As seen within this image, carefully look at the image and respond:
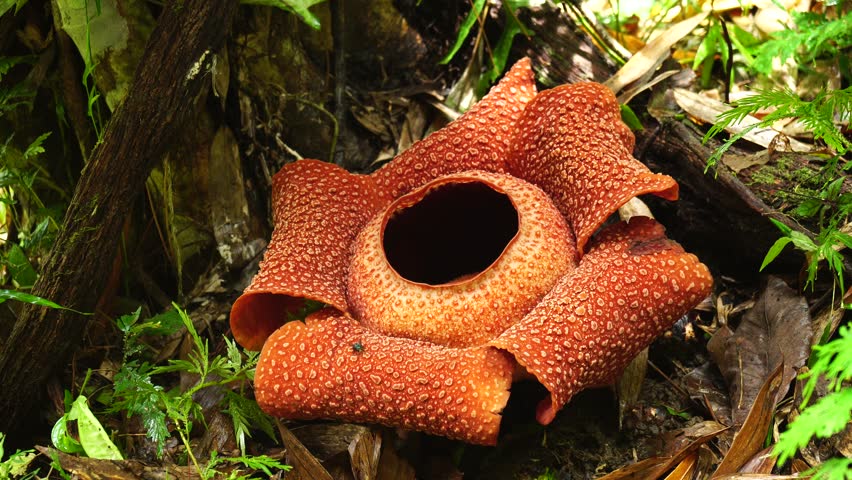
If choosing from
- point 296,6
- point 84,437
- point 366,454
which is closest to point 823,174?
point 366,454

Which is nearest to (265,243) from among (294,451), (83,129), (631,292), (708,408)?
(83,129)

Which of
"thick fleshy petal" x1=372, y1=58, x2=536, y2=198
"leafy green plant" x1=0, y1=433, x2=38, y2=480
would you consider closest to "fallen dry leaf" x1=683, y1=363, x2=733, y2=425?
"thick fleshy petal" x1=372, y1=58, x2=536, y2=198

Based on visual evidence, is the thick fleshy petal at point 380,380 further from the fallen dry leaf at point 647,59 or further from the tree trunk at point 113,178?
the fallen dry leaf at point 647,59

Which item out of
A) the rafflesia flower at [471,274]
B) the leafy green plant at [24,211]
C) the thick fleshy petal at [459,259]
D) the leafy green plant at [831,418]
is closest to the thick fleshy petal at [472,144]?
the rafflesia flower at [471,274]

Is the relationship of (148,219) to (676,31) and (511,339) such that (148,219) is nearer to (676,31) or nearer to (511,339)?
(511,339)

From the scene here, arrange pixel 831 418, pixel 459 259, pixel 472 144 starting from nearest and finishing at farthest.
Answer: pixel 831 418 < pixel 472 144 < pixel 459 259

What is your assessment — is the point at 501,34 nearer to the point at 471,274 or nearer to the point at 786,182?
the point at 471,274
